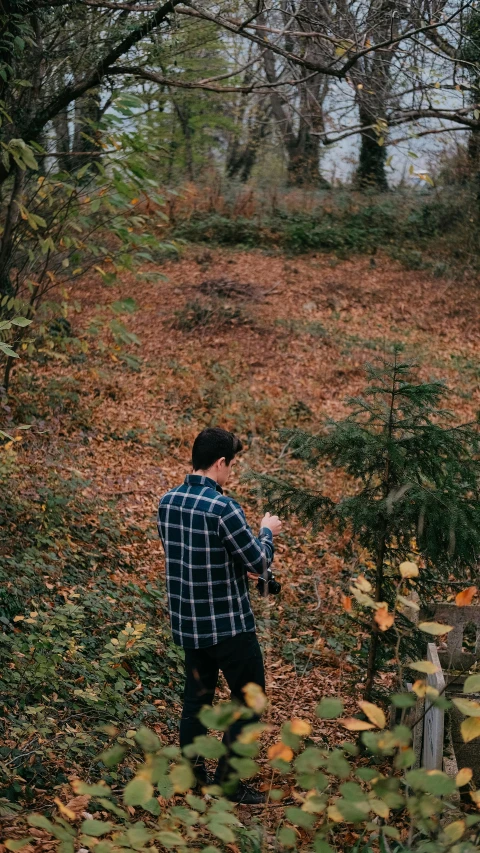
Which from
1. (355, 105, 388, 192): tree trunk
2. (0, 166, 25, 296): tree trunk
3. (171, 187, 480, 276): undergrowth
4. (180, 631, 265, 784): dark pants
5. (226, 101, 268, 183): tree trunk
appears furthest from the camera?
(226, 101, 268, 183): tree trunk

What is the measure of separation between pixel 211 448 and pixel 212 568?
23.2 inches

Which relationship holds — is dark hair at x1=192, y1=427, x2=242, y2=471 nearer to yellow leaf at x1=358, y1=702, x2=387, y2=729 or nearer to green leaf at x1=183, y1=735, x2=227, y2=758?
yellow leaf at x1=358, y1=702, x2=387, y2=729

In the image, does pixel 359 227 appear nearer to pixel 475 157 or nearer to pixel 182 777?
pixel 475 157

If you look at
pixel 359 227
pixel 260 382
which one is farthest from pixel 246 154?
pixel 260 382

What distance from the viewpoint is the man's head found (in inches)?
147

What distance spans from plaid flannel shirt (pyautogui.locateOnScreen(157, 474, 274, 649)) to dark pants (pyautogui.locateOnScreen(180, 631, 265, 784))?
82mm

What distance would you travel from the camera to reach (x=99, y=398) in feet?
35.4

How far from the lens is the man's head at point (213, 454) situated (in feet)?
12.2

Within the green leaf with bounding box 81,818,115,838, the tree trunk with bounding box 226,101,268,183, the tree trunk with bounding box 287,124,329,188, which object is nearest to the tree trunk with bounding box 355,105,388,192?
the tree trunk with bounding box 287,124,329,188

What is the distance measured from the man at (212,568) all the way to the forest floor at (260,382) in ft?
3.83

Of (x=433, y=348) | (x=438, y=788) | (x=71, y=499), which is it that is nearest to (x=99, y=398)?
(x=71, y=499)

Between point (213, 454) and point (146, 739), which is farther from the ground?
point (213, 454)

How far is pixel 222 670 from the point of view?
3734 mm

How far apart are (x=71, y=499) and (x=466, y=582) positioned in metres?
4.22
